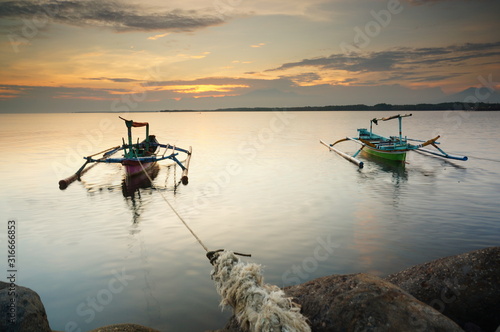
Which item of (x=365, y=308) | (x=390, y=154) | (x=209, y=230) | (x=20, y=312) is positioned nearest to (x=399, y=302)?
(x=365, y=308)

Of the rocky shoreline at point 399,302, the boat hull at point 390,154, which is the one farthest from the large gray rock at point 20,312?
the boat hull at point 390,154

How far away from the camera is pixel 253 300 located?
4340mm

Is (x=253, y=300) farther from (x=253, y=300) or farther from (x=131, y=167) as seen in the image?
(x=131, y=167)

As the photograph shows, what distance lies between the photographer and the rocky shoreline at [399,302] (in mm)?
4098

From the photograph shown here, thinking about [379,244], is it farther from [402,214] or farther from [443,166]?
[443,166]

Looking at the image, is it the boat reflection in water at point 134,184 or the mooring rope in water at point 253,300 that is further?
the boat reflection in water at point 134,184

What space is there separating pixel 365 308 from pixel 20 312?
511 centimetres

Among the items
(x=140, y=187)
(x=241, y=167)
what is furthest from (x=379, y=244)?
(x=241, y=167)

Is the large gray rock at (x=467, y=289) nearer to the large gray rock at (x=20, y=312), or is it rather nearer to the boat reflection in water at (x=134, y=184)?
the large gray rock at (x=20, y=312)

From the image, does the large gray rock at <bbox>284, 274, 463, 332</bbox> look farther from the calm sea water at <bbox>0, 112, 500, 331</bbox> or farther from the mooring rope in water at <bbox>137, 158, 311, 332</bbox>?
the calm sea water at <bbox>0, 112, 500, 331</bbox>

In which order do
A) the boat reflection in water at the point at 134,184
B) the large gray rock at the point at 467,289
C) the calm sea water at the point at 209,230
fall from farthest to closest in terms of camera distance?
the boat reflection in water at the point at 134,184 → the calm sea water at the point at 209,230 → the large gray rock at the point at 467,289

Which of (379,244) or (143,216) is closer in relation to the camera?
(379,244)

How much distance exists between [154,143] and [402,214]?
75.7ft

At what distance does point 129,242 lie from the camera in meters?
12.6
